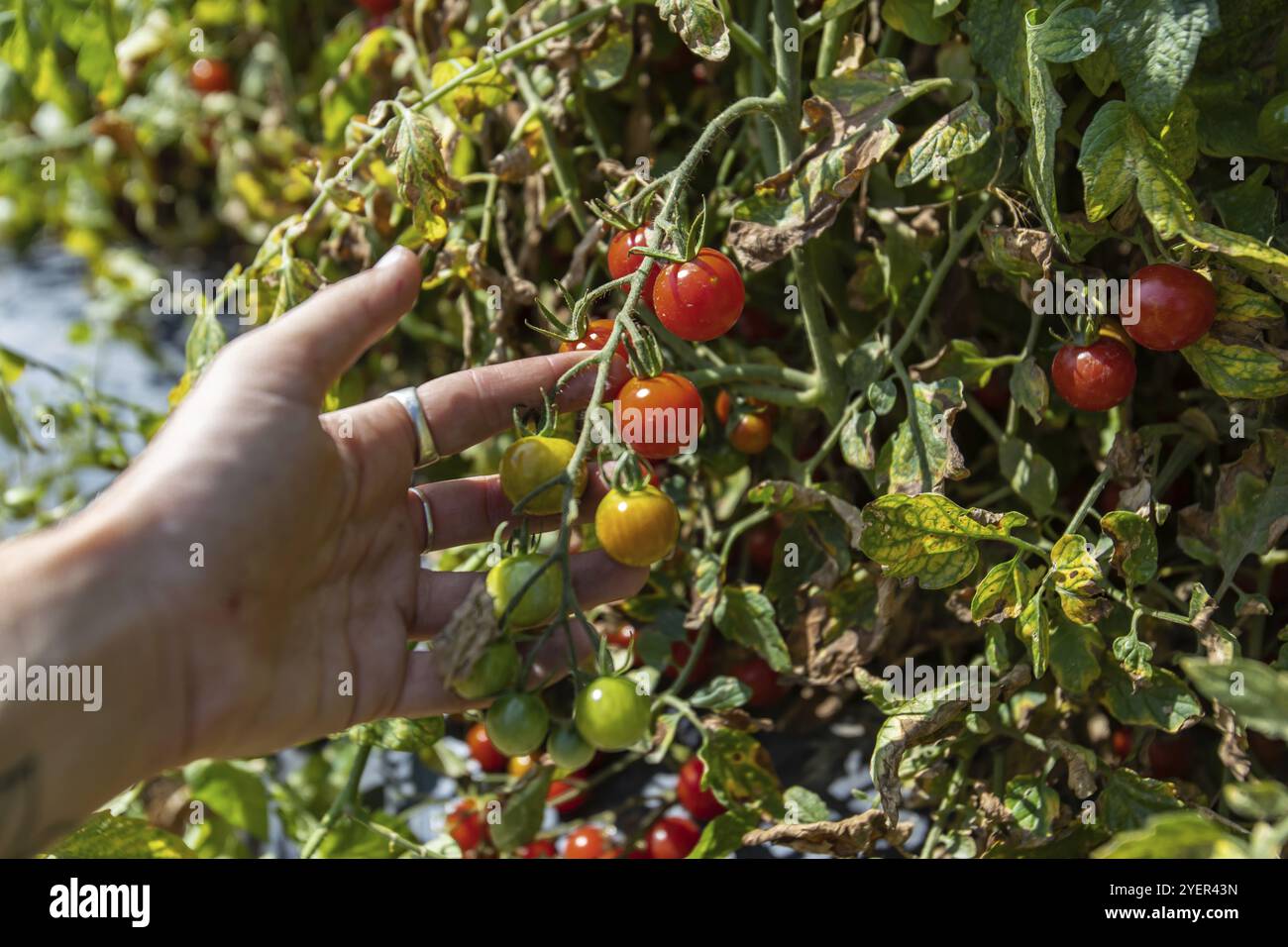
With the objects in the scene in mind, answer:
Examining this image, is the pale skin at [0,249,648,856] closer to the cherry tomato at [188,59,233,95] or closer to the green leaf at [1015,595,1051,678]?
the green leaf at [1015,595,1051,678]

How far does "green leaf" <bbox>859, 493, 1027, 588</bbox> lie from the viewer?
39.0 inches

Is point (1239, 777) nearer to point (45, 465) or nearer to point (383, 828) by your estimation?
point (383, 828)

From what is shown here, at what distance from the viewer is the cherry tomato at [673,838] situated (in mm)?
1293

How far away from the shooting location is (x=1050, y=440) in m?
1.31

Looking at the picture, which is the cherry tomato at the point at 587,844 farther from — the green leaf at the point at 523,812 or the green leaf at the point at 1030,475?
the green leaf at the point at 1030,475

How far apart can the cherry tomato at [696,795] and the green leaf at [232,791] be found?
53 cm

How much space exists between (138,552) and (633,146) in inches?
32.9

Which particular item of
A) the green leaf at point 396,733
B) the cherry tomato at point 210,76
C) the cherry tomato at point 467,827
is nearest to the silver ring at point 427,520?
the green leaf at point 396,733

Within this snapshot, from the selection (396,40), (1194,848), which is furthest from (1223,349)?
(396,40)

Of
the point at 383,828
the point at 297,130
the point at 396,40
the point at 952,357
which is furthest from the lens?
the point at 297,130

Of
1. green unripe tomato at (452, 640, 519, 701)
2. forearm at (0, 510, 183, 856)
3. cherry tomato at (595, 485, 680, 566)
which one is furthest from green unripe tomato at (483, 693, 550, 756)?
forearm at (0, 510, 183, 856)

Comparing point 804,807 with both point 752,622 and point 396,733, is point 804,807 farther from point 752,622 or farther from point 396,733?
point 396,733

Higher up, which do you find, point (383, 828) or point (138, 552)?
point (138, 552)

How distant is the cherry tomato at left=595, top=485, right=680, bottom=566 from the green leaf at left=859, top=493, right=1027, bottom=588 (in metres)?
0.19
